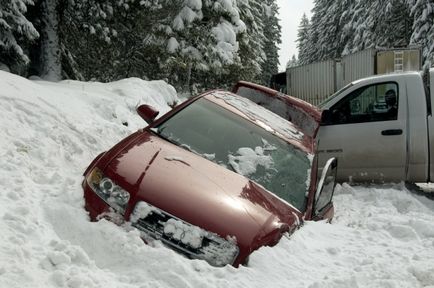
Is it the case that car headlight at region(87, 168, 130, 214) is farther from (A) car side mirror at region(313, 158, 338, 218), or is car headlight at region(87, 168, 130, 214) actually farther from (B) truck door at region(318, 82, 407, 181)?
(B) truck door at region(318, 82, 407, 181)

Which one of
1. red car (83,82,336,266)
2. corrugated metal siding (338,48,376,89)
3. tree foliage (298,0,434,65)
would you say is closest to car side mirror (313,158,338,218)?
red car (83,82,336,266)

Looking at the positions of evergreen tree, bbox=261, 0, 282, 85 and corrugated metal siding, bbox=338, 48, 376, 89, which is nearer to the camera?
corrugated metal siding, bbox=338, 48, 376, 89

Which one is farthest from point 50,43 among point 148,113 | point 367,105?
point 148,113

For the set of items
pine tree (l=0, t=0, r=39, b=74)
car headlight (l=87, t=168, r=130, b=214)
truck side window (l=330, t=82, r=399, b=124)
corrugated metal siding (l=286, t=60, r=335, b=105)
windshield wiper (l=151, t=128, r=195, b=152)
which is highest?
pine tree (l=0, t=0, r=39, b=74)

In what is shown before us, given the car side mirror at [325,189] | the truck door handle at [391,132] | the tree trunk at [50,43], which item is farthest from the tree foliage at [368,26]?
the car side mirror at [325,189]

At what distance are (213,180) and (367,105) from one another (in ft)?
13.5

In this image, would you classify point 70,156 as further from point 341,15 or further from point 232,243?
point 341,15

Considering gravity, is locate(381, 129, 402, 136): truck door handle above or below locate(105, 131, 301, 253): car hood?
above

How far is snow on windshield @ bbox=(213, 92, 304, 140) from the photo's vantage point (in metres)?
5.46

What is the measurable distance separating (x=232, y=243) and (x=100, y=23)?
12756 mm

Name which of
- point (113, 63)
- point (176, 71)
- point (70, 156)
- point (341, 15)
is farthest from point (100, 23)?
point (341, 15)

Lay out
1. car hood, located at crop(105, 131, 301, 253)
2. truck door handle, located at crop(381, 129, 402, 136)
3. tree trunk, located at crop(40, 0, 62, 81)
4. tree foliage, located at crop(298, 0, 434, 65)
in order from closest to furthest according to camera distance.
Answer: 1. car hood, located at crop(105, 131, 301, 253)
2. truck door handle, located at crop(381, 129, 402, 136)
3. tree trunk, located at crop(40, 0, 62, 81)
4. tree foliage, located at crop(298, 0, 434, 65)

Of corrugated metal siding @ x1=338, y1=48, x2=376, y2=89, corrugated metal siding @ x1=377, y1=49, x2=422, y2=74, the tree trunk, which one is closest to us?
the tree trunk

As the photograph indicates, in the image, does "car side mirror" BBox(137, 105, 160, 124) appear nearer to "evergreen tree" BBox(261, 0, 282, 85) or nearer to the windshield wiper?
the windshield wiper
